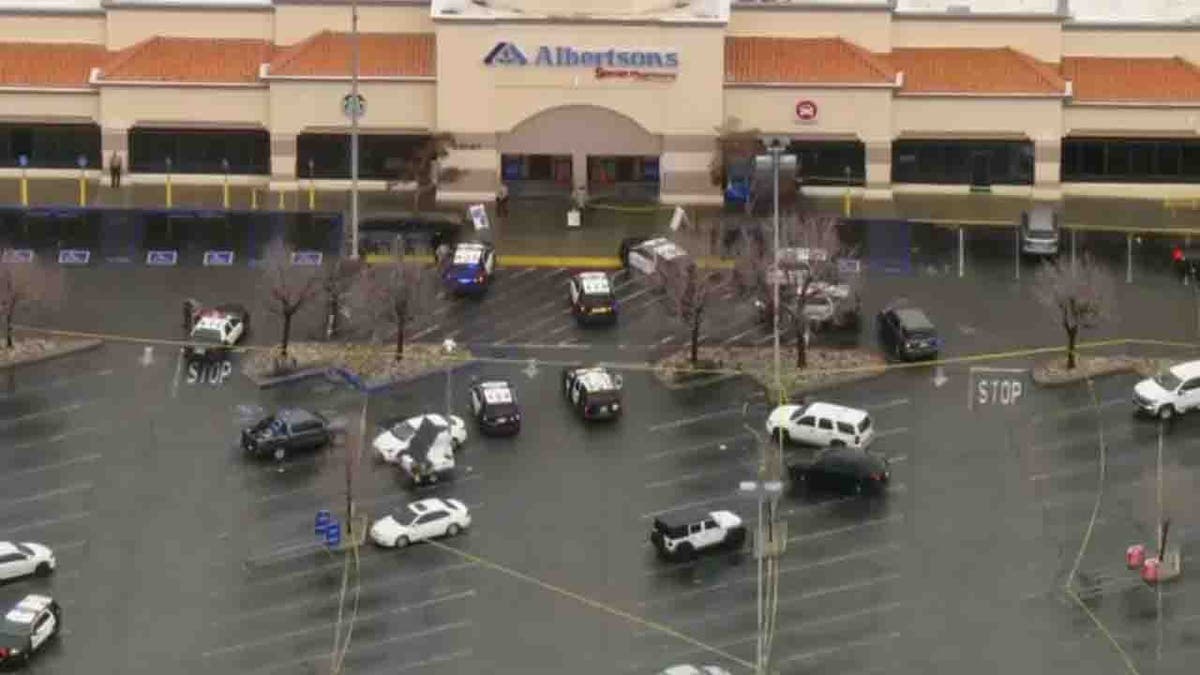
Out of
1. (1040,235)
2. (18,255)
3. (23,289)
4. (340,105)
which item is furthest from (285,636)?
(1040,235)

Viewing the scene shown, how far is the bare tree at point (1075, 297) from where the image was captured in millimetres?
93000

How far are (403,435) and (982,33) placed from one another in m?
37.4

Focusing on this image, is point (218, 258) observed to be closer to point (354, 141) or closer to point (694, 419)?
point (354, 141)

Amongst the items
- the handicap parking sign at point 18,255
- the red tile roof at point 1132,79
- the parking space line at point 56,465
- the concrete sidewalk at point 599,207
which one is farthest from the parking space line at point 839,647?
the red tile roof at point 1132,79

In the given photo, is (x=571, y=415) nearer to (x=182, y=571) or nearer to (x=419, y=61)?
(x=182, y=571)

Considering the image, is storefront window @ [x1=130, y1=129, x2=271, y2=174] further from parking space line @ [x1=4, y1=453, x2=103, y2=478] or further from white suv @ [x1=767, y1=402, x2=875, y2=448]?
white suv @ [x1=767, y1=402, x2=875, y2=448]

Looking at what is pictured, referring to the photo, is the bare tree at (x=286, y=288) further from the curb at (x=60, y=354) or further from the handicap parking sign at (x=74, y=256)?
the handicap parking sign at (x=74, y=256)

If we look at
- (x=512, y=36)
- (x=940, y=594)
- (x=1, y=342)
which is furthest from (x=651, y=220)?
(x=940, y=594)

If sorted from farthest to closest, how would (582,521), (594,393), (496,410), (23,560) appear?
(594,393), (496,410), (582,521), (23,560)

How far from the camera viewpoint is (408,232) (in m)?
106

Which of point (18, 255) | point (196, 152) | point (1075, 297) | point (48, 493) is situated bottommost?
point (48, 493)

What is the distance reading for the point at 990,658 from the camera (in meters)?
74.7

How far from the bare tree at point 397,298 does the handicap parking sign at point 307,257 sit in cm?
610

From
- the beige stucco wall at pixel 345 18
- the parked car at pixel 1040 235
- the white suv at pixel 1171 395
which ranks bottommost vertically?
the white suv at pixel 1171 395
